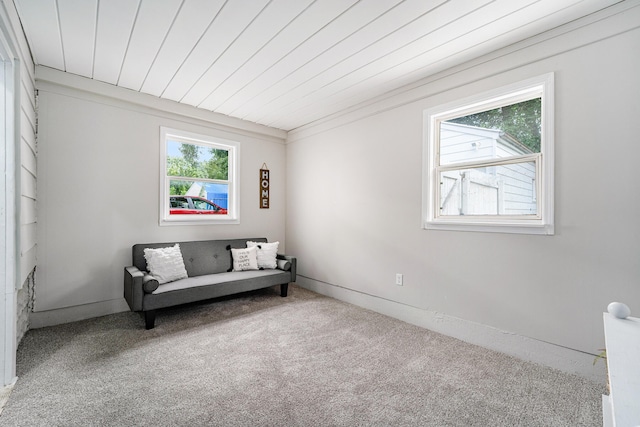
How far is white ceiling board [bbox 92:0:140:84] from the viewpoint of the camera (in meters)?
1.98

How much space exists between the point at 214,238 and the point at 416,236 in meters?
2.75

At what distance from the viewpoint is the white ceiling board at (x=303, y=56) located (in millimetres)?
1996

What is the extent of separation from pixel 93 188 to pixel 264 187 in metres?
2.18

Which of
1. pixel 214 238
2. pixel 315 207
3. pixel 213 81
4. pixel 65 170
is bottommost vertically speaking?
pixel 214 238

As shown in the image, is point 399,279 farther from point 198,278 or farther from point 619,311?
point 198,278

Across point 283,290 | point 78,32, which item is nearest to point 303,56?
point 78,32

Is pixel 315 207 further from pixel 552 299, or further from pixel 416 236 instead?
pixel 552 299

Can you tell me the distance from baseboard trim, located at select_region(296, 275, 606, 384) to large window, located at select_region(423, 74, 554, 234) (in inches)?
34.9

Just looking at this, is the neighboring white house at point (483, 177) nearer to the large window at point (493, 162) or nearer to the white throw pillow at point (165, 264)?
the large window at point (493, 162)

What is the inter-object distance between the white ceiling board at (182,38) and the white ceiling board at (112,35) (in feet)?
0.83

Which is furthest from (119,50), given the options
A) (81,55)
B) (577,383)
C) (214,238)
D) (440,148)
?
(577,383)

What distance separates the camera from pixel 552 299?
2242 mm

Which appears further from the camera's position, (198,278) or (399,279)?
(198,278)

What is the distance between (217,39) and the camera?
91.3 inches
